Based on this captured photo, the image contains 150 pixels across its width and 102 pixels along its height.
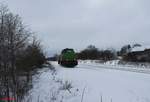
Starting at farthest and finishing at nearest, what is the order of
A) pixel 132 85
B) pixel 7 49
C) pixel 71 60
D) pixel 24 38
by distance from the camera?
1. pixel 71 60
2. pixel 132 85
3. pixel 24 38
4. pixel 7 49

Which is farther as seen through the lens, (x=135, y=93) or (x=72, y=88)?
(x=72, y=88)

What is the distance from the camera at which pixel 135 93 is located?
46.1ft

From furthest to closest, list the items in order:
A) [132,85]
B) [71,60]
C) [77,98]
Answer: [71,60], [132,85], [77,98]

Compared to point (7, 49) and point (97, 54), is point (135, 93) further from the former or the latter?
point (97, 54)

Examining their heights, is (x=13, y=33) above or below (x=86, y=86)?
above

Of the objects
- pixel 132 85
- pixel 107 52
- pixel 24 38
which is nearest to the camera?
pixel 24 38

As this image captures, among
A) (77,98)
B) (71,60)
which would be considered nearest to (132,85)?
(77,98)

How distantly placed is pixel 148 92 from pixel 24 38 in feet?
20.3

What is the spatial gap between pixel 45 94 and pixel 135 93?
5.77 m

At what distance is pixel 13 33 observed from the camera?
39.2ft

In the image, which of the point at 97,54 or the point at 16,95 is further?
the point at 97,54

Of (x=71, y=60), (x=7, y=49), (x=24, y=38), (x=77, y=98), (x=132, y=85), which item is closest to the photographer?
(x=7, y=49)

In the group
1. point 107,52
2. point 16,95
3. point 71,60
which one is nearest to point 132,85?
point 16,95

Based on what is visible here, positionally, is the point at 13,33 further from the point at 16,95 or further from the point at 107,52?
the point at 107,52
